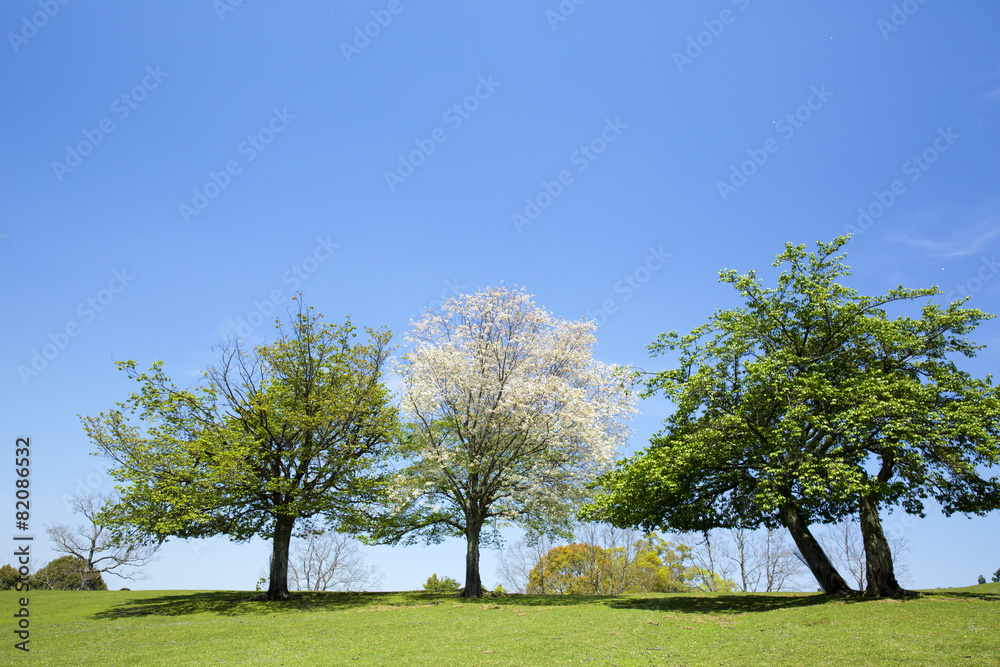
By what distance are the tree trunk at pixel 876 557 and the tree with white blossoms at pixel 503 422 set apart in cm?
1220

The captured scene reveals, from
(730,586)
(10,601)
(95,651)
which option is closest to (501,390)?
(95,651)

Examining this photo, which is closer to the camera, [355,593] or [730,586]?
[355,593]

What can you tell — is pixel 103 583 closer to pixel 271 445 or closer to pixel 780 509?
pixel 271 445

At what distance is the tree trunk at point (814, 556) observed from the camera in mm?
26469

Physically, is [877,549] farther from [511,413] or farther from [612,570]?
[612,570]

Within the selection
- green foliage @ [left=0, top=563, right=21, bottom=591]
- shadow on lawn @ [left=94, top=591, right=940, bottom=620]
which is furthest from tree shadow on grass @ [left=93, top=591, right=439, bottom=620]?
green foliage @ [left=0, top=563, right=21, bottom=591]

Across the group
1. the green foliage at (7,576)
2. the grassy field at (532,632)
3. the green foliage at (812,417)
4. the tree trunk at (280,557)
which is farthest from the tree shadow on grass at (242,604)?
the green foliage at (7,576)

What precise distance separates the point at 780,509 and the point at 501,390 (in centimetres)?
1502

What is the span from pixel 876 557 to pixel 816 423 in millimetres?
6670

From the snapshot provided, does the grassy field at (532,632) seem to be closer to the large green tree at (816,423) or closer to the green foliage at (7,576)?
the large green tree at (816,423)

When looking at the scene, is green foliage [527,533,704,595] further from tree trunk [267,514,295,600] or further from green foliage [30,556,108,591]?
green foliage [30,556,108,591]

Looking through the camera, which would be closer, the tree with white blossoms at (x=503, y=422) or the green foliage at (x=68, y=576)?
the tree with white blossoms at (x=503, y=422)

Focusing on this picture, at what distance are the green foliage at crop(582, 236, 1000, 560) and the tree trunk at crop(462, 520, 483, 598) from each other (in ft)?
22.4

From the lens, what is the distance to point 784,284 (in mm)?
28078
